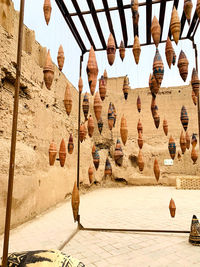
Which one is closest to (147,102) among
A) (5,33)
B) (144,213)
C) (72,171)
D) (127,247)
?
(72,171)

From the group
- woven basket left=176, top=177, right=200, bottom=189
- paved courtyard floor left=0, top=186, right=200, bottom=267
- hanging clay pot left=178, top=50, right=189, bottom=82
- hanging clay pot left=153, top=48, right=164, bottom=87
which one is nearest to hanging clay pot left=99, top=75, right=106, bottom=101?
hanging clay pot left=153, top=48, right=164, bottom=87

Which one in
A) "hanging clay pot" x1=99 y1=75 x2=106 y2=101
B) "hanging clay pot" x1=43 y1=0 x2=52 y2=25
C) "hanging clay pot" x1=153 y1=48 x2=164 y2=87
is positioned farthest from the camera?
"hanging clay pot" x1=99 y1=75 x2=106 y2=101

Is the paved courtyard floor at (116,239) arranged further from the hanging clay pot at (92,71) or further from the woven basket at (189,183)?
the woven basket at (189,183)

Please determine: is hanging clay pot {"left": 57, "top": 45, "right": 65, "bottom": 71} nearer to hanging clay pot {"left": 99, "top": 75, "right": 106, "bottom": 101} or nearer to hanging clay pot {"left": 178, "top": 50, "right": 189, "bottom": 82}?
hanging clay pot {"left": 99, "top": 75, "right": 106, "bottom": 101}

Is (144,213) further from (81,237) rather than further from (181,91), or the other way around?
(181,91)

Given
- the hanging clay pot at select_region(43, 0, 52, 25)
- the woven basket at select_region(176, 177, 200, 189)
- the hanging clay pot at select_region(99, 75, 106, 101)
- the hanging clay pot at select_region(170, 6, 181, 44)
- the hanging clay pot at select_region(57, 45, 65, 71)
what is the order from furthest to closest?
1. the woven basket at select_region(176, 177, 200, 189)
2. the hanging clay pot at select_region(99, 75, 106, 101)
3. the hanging clay pot at select_region(57, 45, 65, 71)
4. the hanging clay pot at select_region(170, 6, 181, 44)
5. the hanging clay pot at select_region(43, 0, 52, 25)

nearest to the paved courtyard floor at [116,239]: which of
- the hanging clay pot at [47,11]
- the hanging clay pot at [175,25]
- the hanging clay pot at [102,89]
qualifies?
the hanging clay pot at [102,89]

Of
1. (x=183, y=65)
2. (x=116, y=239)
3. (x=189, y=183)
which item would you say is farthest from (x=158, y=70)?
(x=189, y=183)

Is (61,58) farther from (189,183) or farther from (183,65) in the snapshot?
(189,183)

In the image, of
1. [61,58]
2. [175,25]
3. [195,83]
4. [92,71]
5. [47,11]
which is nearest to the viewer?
[47,11]

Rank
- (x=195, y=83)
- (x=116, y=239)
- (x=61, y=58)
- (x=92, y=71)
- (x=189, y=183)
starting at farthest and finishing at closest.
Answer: (x=189, y=183) → (x=116, y=239) → (x=195, y=83) → (x=61, y=58) → (x=92, y=71)

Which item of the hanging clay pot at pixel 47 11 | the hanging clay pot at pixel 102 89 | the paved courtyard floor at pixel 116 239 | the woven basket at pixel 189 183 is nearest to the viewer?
the hanging clay pot at pixel 47 11

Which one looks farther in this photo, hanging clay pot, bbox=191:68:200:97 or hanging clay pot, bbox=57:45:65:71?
hanging clay pot, bbox=191:68:200:97

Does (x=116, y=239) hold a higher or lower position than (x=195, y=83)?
lower
